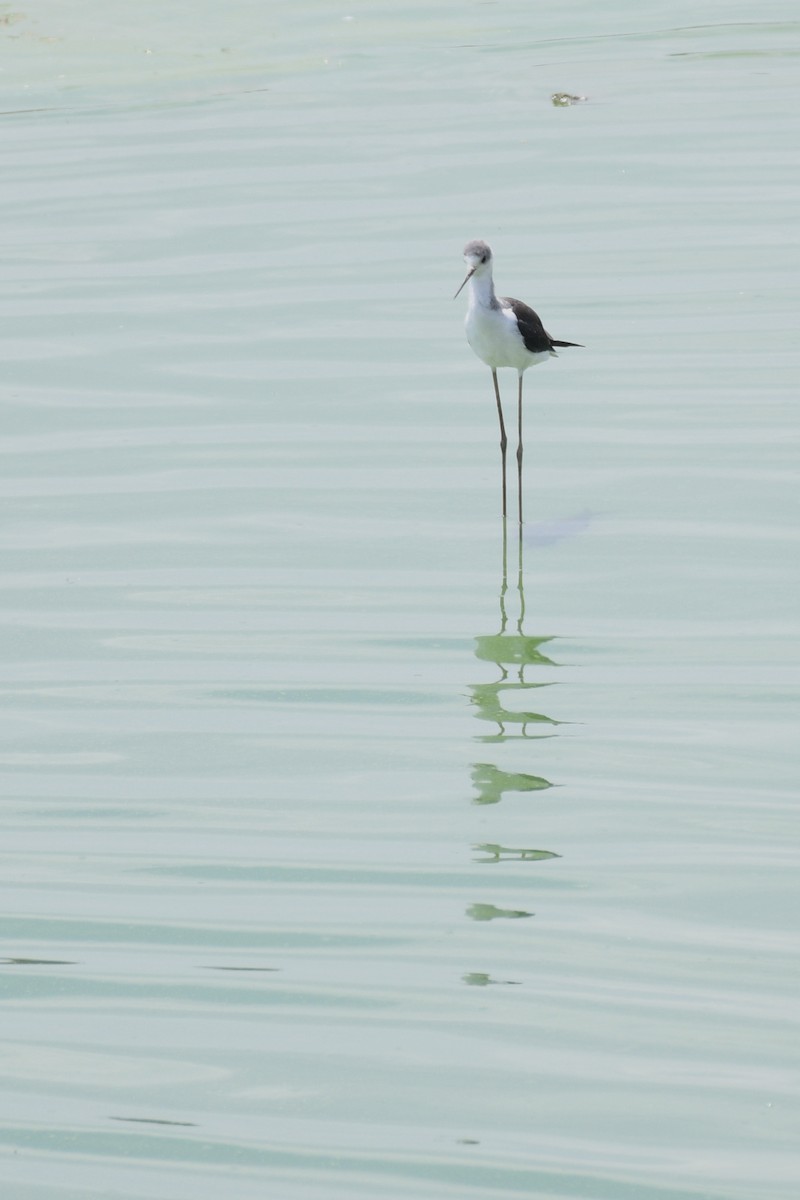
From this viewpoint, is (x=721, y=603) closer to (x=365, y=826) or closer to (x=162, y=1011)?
(x=365, y=826)

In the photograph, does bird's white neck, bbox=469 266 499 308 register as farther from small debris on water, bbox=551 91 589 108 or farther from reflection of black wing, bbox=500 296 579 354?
small debris on water, bbox=551 91 589 108

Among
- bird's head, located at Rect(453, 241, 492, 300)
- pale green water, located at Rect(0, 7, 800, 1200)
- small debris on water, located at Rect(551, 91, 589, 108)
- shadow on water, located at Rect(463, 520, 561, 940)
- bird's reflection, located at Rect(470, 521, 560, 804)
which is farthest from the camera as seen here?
small debris on water, located at Rect(551, 91, 589, 108)

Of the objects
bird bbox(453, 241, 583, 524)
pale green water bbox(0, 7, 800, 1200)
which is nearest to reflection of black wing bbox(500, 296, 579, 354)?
bird bbox(453, 241, 583, 524)

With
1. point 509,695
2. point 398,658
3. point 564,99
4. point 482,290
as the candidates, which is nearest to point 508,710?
point 509,695

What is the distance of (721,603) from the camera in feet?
18.7

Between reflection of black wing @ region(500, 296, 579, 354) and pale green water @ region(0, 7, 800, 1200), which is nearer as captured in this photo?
pale green water @ region(0, 7, 800, 1200)

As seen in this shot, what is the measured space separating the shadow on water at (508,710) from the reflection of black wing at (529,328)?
0.91m

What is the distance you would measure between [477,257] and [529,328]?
0.32m

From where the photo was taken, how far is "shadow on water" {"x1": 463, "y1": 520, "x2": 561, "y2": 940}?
4.32m

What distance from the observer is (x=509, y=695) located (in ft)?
17.1

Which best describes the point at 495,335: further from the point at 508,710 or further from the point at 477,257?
the point at 508,710

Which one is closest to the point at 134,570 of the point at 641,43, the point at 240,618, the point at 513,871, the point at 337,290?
the point at 240,618

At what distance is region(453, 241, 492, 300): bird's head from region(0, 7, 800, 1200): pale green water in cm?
70

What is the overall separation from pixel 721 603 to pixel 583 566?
0.52 meters
